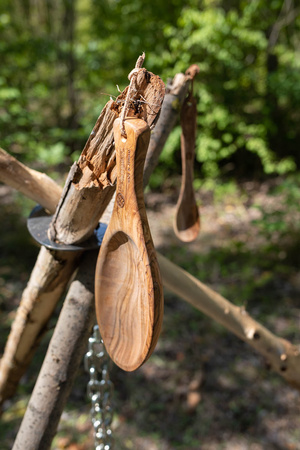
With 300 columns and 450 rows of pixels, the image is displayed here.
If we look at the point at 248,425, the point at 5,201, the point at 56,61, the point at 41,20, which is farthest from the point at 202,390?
the point at 41,20

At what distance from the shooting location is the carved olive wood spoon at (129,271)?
58cm

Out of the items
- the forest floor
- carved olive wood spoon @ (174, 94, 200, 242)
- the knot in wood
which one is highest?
the knot in wood

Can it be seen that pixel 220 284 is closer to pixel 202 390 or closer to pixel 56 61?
pixel 202 390

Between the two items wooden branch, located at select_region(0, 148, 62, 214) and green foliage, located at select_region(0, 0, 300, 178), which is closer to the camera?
wooden branch, located at select_region(0, 148, 62, 214)

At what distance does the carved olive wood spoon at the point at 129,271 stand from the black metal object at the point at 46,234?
0.14 meters

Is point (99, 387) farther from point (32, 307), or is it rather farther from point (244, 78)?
point (244, 78)

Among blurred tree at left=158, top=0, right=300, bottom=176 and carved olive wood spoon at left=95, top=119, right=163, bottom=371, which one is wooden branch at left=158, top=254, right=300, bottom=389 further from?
blurred tree at left=158, top=0, right=300, bottom=176

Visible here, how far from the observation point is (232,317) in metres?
1.19

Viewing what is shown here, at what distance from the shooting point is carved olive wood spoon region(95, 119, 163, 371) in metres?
0.58

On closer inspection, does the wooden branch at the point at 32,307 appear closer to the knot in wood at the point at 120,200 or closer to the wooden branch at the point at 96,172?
the wooden branch at the point at 96,172

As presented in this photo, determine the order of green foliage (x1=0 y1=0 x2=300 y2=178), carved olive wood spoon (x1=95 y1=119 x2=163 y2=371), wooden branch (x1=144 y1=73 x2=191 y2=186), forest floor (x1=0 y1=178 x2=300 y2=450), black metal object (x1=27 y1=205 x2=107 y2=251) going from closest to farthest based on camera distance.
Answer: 1. carved olive wood spoon (x1=95 y1=119 x2=163 y2=371)
2. black metal object (x1=27 y1=205 x2=107 y2=251)
3. wooden branch (x1=144 y1=73 x2=191 y2=186)
4. forest floor (x1=0 y1=178 x2=300 y2=450)
5. green foliage (x1=0 y1=0 x2=300 y2=178)

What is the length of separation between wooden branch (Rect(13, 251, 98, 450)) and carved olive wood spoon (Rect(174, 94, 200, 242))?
0.48 m

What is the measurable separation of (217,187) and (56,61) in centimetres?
267

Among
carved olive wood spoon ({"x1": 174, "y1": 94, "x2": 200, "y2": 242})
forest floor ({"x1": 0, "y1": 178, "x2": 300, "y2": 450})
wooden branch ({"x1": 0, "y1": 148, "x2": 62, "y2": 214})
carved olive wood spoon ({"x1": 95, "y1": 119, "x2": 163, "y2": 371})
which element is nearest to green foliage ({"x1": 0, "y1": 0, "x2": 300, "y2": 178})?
forest floor ({"x1": 0, "y1": 178, "x2": 300, "y2": 450})
